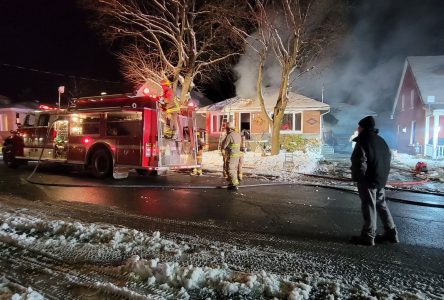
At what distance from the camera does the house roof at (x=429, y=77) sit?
61.8 feet

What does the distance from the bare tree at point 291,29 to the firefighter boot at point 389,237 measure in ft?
45.1

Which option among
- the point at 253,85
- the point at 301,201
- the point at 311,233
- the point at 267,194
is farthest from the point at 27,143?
the point at 253,85

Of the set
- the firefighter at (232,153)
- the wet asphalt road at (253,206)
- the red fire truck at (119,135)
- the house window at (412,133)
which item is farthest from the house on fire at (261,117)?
the wet asphalt road at (253,206)

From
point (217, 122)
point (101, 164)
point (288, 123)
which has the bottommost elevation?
point (101, 164)

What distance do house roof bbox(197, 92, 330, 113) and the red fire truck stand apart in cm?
1268

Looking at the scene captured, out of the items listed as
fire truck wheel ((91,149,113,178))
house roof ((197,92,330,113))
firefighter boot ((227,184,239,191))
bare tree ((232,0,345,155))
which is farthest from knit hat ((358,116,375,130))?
house roof ((197,92,330,113))

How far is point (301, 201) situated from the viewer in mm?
7887

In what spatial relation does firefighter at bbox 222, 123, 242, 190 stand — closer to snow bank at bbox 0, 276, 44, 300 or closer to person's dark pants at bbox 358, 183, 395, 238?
person's dark pants at bbox 358, 183, 395, 238

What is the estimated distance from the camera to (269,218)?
6.36 metres

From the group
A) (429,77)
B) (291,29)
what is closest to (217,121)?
(291,29)

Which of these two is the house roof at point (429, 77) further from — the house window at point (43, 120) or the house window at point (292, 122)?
the house window at point (43, 120)

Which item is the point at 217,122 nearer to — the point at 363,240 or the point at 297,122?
the point at 297,122

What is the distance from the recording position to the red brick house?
60.6 ft

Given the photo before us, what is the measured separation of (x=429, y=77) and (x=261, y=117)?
965cm
